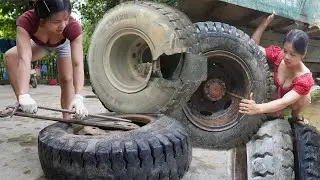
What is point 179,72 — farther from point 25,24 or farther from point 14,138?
point 14,138

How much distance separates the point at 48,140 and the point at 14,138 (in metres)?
0.94

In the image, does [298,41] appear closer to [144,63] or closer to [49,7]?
[144,63]

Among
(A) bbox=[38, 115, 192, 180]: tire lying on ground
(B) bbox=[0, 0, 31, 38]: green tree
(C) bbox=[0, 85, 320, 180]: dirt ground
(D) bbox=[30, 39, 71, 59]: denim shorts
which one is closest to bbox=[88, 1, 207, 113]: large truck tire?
(D) bbox=[30, 39, 71, 59]: denim shorts

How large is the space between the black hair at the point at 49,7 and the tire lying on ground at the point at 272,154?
58.1 inches

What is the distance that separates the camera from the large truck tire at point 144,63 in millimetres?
2662

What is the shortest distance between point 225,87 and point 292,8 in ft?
3.65

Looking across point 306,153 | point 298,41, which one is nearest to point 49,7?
point 298,41

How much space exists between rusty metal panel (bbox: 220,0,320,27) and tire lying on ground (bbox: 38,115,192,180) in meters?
1.60

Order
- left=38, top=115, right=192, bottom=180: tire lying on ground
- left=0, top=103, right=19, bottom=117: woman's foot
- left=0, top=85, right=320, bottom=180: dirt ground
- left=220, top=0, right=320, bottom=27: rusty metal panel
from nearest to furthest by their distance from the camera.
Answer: left=38, top=115, right=192, bottom=180: tire lying on ground → left=0, top=103, right=19, bottom=117: woman's foot → left=0, top=85, right=320, bottom=180: dirt ground → left=220, top=0, right=320, bottom=27: rusty metal panel

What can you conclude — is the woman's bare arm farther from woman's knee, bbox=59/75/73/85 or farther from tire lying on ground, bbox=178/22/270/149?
Result: tire lying on ground, bbox=178/22/270/149

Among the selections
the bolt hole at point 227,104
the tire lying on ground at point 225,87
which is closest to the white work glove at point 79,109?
the tire lying on ground at point 225,87

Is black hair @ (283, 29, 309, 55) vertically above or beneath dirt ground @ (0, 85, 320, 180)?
above

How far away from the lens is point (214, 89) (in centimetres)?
290

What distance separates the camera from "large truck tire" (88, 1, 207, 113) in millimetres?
2662
